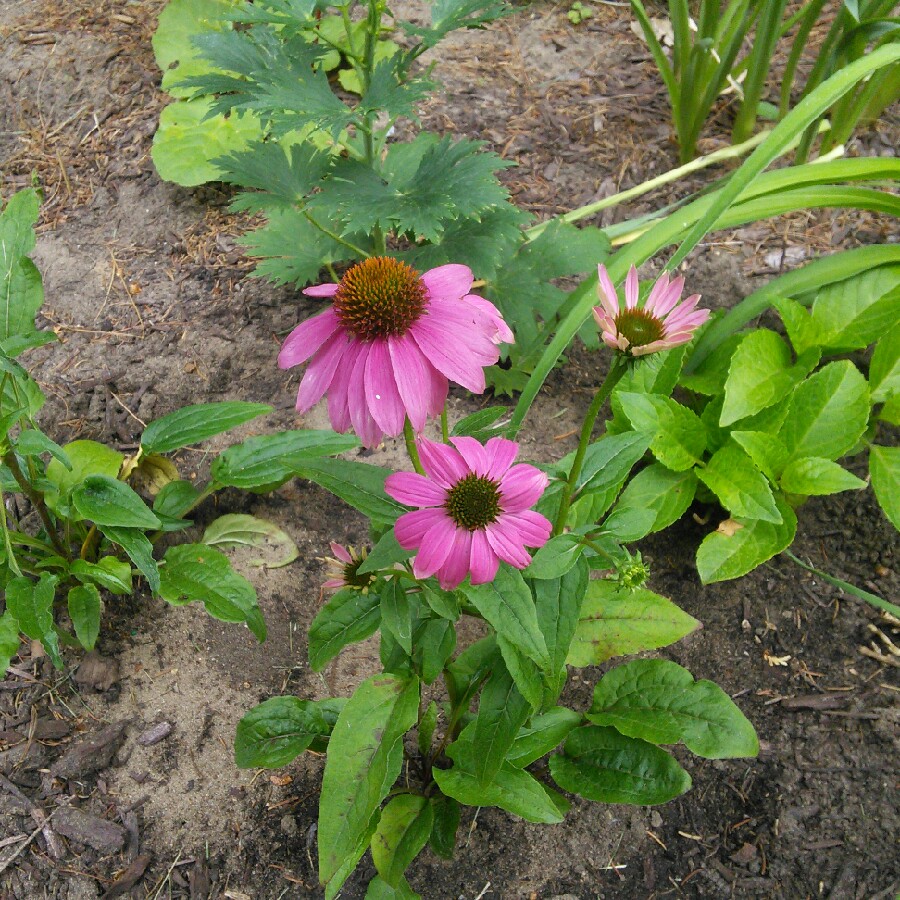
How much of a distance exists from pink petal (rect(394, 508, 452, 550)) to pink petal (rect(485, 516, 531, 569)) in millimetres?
54

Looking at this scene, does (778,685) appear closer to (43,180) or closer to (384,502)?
(384,502)

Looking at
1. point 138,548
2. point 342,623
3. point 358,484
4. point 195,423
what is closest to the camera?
point 358,484

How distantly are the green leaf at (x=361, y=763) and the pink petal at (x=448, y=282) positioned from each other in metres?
0.58

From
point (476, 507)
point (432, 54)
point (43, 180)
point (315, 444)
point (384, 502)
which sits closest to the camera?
point (476, 507)

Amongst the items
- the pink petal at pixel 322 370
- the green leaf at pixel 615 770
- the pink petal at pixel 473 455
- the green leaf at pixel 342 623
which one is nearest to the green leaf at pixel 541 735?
the green leaf at pixel 615 770

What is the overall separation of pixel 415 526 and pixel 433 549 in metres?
0.03

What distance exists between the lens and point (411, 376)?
3.19 ft

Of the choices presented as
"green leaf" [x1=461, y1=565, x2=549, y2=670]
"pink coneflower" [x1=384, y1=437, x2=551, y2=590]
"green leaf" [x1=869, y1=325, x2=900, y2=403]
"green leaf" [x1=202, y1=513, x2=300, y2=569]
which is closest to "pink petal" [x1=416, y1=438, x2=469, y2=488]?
"pink coneflower" [x1=384, y1=437, x2=551, y2=590]

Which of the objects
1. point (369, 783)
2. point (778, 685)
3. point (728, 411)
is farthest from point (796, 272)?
point (369, 783)

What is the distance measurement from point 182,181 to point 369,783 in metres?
1.68

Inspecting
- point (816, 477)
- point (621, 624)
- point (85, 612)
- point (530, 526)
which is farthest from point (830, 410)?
point (85, 612)

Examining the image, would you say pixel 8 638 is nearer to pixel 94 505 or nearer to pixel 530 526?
pixel 94 505

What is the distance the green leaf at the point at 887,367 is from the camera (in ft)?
5.69

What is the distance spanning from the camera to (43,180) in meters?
2.40
